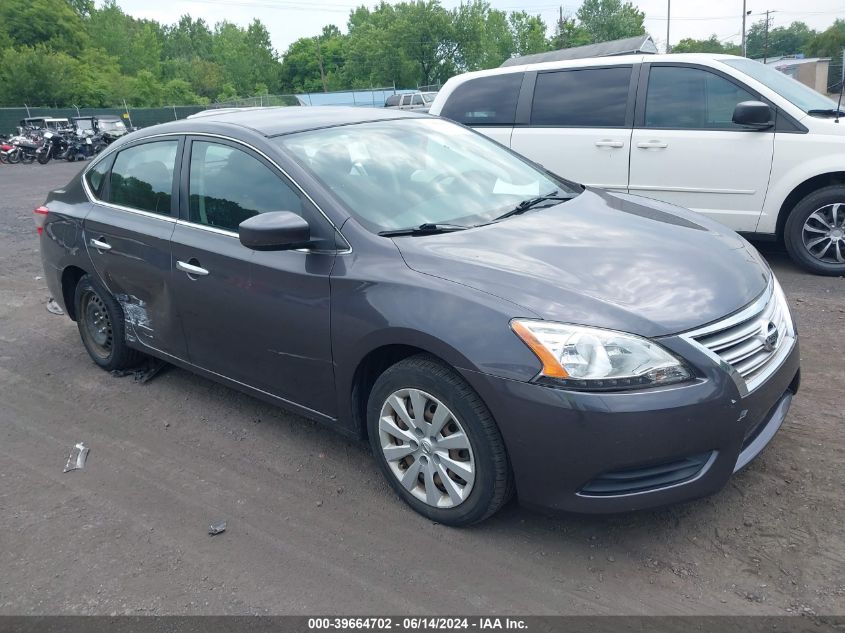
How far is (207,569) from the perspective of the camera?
289 centimetres

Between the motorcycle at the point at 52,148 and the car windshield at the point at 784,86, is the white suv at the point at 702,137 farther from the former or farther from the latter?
the motorcycle at the point at 52,148

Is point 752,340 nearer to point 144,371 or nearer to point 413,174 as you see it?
point 413,174

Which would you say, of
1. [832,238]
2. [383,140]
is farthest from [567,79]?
[383,140]

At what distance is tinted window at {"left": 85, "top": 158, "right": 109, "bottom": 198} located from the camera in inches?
186

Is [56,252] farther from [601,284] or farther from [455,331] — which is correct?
[601,284]

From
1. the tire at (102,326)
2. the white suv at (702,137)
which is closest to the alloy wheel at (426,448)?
the tire at (102,326)

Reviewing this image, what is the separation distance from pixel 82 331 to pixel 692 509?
13.7ft

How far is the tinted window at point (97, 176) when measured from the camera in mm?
4727

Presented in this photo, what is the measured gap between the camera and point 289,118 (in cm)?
397

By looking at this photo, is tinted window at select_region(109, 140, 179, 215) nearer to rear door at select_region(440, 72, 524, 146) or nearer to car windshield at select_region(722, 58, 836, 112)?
rear door at select_region(440, 72, 524, 146)

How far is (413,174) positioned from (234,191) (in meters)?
0.93

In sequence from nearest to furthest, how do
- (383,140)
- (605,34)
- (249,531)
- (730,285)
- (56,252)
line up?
1. (730,285)
2. (249,531)
3. (383,140)
4. (56,252)
5. (605,34)

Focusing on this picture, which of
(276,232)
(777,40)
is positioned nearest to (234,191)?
(276,232)

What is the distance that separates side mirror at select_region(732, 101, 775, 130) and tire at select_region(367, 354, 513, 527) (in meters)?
4.46
